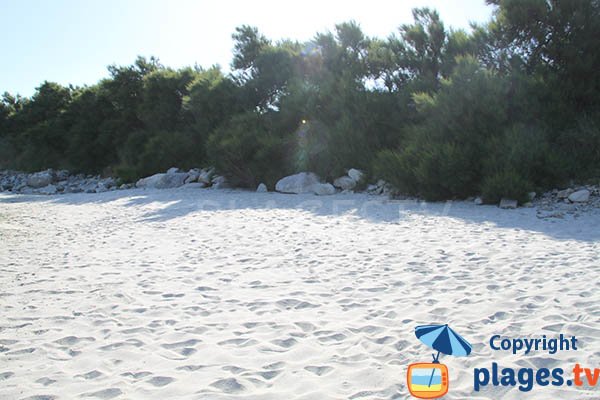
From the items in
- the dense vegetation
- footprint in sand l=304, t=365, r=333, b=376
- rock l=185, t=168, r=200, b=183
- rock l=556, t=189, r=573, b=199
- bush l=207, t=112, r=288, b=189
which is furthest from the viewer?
rock l=185, t=168, r=200, b=183

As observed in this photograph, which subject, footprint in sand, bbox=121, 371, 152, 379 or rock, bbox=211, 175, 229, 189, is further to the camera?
rock, bbox=211, 175, 229, 189

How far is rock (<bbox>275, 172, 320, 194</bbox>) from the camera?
13.0 metres

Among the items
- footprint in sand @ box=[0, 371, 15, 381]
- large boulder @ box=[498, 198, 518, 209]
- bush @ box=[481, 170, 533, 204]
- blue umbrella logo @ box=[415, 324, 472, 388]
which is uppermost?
bush @ box=[481, 170, 533, 204]

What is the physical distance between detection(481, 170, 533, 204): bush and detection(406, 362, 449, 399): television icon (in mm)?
7260

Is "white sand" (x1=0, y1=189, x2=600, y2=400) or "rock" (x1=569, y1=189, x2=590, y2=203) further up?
"rock" (x1=569, y1=189, x2=590, y2=203)

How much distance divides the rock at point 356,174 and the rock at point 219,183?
485 centimetres

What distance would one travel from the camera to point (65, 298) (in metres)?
3.96

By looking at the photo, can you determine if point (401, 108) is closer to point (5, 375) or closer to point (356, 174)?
point (356, 174)

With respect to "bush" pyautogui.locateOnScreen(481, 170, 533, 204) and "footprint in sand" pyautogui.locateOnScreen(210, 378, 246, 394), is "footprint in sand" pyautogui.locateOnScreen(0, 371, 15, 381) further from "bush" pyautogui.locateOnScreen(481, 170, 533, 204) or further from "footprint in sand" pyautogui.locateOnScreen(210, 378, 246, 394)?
"bush" pyautogui.locateOnScreen(481, 170, 533, 204)

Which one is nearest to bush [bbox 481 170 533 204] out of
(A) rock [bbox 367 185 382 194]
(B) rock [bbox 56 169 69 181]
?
(A) rock [bbox 367 185 382 194]

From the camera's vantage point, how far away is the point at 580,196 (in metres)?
8.32

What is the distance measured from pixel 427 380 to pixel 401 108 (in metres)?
11.8

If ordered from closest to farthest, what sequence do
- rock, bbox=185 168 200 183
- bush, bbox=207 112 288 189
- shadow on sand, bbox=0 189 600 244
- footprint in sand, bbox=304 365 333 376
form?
footprint in sand, bbox=304 365 333 376 → shadow on sand, bbox=0 189 600 244 → bush, bbox=207 112 288 189 → rock, bbox=185 168 200 183

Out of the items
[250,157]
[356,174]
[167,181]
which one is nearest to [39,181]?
[167,181]
